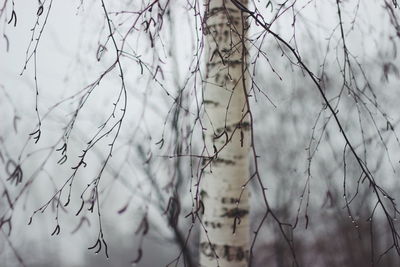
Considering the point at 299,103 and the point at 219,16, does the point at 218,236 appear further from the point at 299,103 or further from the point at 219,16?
the point at 299,103

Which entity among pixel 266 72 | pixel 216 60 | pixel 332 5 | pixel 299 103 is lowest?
pixel 216 60

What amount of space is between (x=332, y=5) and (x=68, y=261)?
1570 centimetres

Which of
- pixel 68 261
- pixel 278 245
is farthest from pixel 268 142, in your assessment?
pixel 68 261

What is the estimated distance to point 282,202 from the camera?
462 centimetres

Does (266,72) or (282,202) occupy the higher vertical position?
(266,72)

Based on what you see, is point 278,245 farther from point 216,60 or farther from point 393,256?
point 216,60

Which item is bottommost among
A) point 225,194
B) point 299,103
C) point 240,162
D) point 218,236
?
point 218,236

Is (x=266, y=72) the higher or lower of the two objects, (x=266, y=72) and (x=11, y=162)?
the higher

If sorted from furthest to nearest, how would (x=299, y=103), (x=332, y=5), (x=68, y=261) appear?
1. (x=68, y=261)
2. (x=299, y=103)
3. (x=332, y=5)

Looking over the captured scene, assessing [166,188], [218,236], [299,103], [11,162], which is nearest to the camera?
[166,188]

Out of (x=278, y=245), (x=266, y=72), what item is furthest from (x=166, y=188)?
(x=266, y=72)

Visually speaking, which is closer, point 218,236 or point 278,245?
point 218,236

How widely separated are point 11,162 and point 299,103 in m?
4.19

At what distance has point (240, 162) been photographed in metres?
1.42
